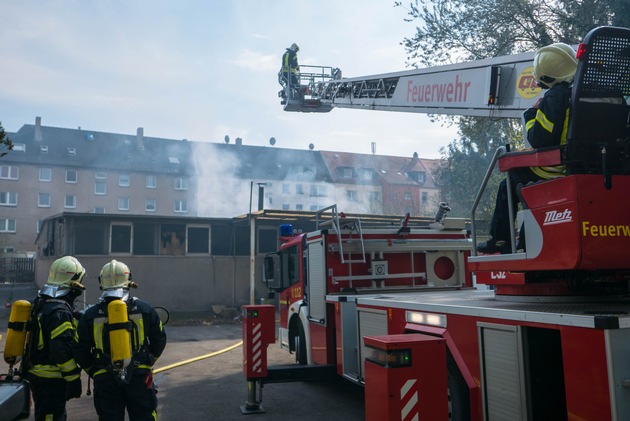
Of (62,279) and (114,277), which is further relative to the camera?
(62,279)

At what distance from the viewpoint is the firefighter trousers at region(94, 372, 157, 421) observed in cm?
421

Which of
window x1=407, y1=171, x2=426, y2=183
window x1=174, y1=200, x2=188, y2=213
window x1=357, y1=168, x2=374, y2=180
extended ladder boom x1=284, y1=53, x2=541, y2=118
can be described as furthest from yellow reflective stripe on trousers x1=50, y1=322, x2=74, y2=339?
window x1=407, y1=171, x2=426, y2=183

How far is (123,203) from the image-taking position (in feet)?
170

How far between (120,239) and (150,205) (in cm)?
3439

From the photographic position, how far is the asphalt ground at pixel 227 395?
6.91 meters

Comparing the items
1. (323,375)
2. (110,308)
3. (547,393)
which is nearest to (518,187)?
(547,393)

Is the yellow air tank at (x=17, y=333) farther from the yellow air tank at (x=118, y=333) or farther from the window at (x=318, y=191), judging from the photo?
the window at (x=318, y=191)

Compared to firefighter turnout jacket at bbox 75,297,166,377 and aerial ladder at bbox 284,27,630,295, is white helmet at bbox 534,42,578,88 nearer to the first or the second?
aerial ladder at bbox 284,27,630,295

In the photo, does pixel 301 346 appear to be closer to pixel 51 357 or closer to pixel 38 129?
pixel 51 357

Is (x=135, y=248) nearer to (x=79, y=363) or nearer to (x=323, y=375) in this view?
(x=323, y=375)

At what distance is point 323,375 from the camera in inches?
281

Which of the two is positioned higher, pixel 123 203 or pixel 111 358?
pixel 123 203

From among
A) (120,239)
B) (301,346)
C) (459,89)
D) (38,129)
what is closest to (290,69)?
(459,89)

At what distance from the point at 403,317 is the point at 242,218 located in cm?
1538
